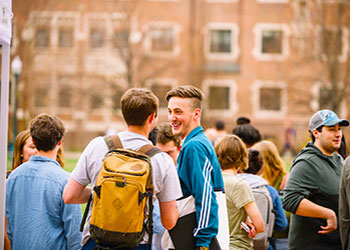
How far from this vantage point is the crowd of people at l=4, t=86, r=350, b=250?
139 inches

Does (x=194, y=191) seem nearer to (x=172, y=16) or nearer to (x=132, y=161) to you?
(x=132, y=161)

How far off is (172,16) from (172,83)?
5265 mm

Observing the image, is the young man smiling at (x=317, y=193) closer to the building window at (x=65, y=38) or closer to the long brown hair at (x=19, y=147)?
the long brown hair at (x=19, y=147)

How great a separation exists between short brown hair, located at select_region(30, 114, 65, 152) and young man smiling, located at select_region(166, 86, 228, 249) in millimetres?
967

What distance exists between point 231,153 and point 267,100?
1411 inches

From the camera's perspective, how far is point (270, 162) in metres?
6.71

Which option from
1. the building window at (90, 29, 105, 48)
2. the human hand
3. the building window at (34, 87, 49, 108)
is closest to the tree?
the building window at (90, 29, 105, 48)

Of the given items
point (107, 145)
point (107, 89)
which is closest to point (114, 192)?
point (107, 145)

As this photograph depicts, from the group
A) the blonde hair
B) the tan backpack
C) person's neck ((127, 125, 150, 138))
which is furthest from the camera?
the blonde hair

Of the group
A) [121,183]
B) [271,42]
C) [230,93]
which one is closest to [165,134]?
[121,183]

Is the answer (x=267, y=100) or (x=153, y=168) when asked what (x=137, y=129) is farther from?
(x=267, y=100)

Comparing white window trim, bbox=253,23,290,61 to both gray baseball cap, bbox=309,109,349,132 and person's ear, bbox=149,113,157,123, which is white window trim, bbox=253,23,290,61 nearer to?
gray baseball cap, bbox=309,109,349,132

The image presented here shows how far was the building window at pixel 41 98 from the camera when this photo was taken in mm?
40906

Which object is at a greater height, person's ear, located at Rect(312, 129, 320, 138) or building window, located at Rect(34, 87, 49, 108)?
building window, located at Rect(34, 87, 49, 108)
